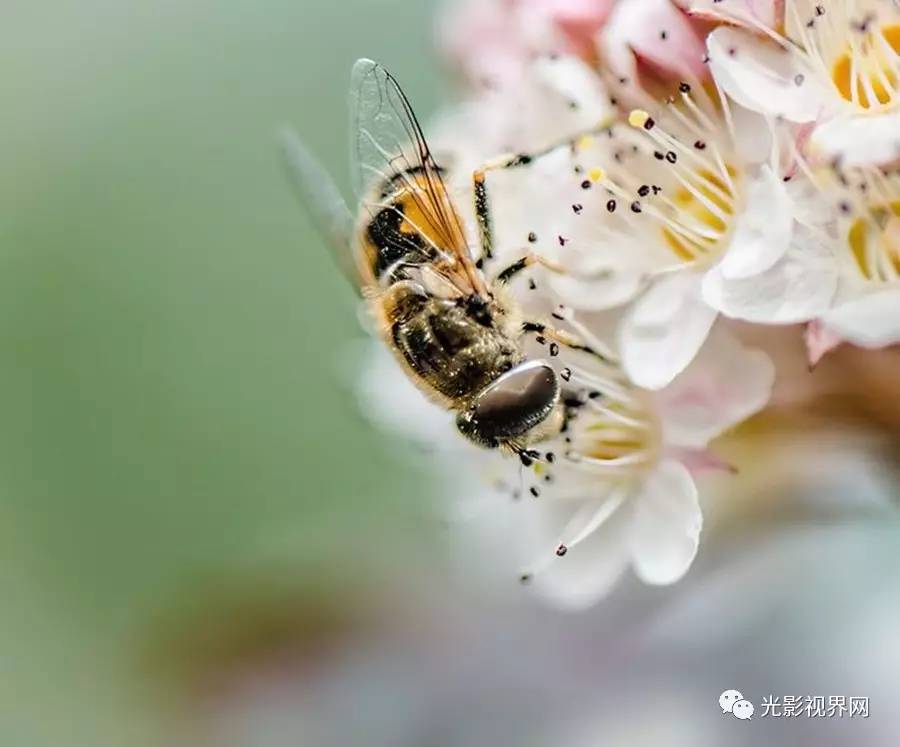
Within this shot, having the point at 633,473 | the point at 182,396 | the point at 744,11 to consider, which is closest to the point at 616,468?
the point at 633,473

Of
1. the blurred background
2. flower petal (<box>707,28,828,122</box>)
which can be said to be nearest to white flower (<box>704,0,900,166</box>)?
flower petal (<box>707,28,828,122</box>)

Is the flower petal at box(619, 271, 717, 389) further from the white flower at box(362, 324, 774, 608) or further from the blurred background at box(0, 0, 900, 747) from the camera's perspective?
the blurred background at box(0, 0, 900, 747)

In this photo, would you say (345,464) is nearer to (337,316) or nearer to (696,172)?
(337,316)

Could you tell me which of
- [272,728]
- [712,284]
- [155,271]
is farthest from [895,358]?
[155,271]

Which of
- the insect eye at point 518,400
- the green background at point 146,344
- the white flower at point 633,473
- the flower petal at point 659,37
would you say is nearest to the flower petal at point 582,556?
the white flower at point 633,473

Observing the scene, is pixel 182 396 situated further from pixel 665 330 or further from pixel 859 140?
pixel 859 140

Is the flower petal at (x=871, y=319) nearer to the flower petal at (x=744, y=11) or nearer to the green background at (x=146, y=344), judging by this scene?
the flower petal at (x=744, y=11)

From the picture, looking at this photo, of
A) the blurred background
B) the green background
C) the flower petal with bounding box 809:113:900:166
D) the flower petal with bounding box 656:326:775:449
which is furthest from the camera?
the green background
